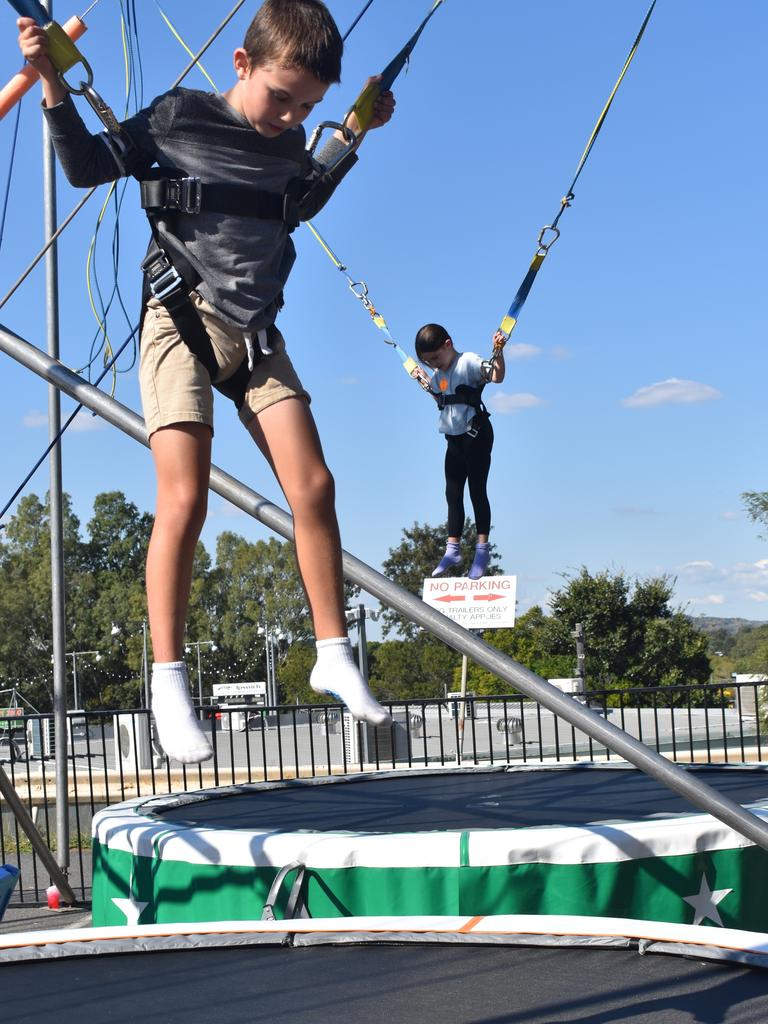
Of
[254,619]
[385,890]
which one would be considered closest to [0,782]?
[385,890]

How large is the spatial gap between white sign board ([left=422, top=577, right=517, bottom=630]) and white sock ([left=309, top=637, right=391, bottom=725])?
5828mm

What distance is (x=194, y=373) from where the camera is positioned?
1.79 meters

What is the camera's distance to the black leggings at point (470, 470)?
→ 16.3 ft

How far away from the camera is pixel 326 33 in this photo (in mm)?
1659

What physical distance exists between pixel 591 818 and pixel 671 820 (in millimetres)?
523

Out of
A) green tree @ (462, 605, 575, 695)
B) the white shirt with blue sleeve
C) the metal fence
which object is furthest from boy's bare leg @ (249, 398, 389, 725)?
green tree @ (462, 605, 575, 695)

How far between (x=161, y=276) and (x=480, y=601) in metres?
6.36

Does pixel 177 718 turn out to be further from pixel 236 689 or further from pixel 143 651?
pixel 143 651

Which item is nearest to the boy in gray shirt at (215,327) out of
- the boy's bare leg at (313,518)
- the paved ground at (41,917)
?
the boy's bare leg at (313,518)

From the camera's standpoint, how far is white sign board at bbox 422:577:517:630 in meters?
7.79

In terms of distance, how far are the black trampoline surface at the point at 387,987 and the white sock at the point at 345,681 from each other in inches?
23.5

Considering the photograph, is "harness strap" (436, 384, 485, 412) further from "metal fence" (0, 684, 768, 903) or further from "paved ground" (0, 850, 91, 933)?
"paved ground" (0, 850, 91, 933)

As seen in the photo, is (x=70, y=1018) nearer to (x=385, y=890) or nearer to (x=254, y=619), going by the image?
(x=385, y=890)

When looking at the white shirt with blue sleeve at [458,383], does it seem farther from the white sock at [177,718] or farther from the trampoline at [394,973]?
the white sock at [177,718]
